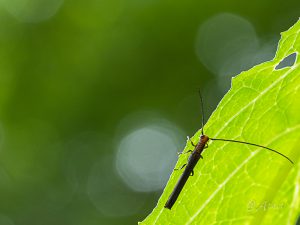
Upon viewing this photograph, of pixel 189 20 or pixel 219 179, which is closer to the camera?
pixel 219 179

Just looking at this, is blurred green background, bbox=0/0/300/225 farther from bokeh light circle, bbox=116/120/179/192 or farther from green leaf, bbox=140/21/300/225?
green leaf, bbox=140/21/300/225

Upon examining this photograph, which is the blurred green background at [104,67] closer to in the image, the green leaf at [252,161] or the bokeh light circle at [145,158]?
the bokeh light circle at [145,158]

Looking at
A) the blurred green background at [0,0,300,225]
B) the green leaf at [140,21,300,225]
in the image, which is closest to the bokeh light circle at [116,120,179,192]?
the blurred green background at [0,0,300,225]

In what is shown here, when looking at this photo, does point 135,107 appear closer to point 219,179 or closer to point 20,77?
point 20,77

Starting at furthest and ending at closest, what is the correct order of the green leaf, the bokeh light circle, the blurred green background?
the bokeh light circle
the blurred green background
the green leaf

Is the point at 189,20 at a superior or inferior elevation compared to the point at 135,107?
superior

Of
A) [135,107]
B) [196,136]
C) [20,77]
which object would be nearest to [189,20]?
[135,107]

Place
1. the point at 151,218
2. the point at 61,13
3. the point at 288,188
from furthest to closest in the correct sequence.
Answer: the point at 61,13, the point at 151,218, the point at 288,188
